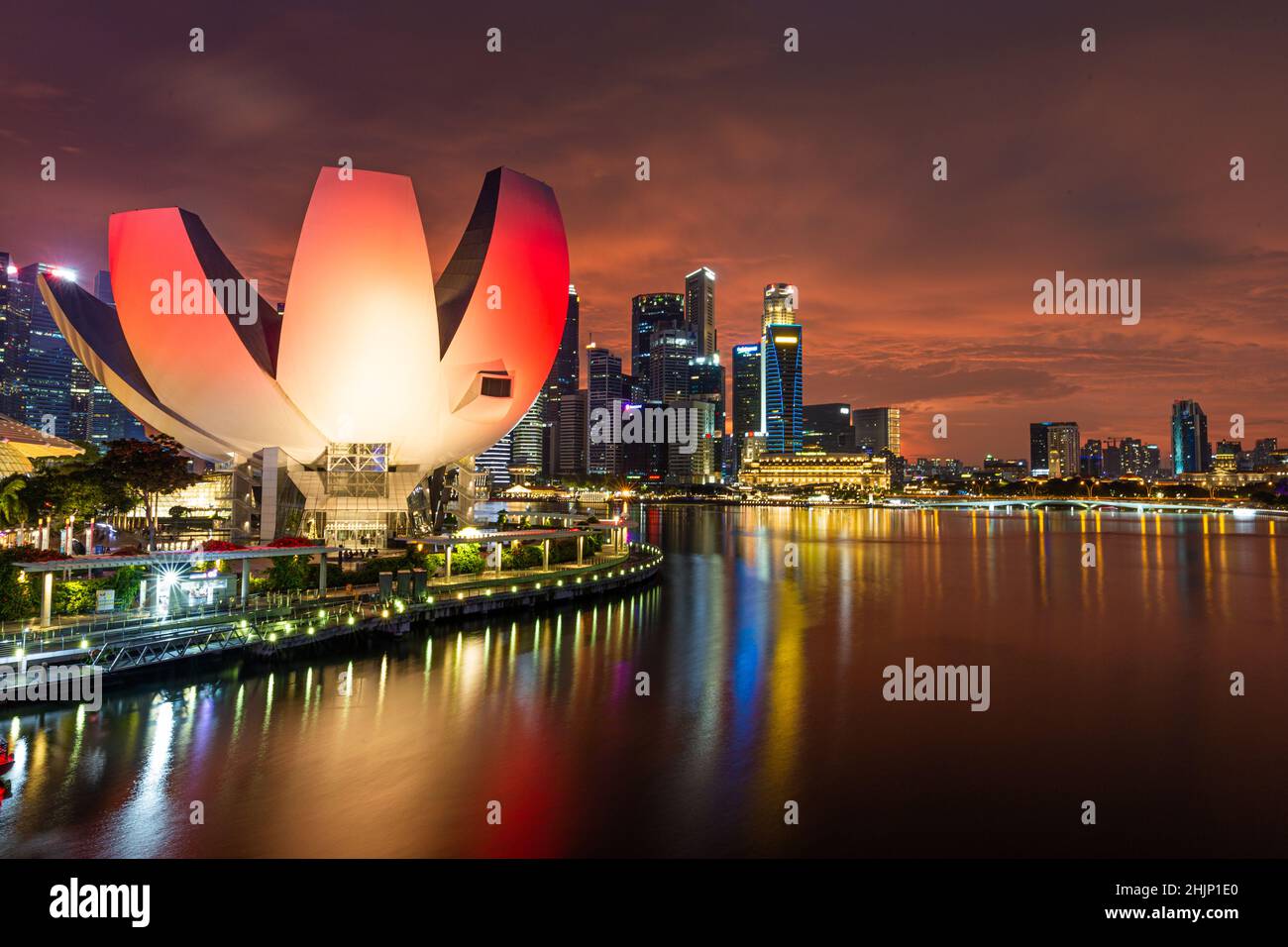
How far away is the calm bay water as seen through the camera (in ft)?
30.0

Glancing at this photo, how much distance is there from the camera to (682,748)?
1221 centimetres

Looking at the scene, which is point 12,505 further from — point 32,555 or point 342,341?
point 342,341

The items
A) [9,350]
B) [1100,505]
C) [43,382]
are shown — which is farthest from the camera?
[43,382]

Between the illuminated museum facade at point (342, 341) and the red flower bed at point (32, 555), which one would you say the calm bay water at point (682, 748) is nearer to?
the red flower bed at point (32, 555)

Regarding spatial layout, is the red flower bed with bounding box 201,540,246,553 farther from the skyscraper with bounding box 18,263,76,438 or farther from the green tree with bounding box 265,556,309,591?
the skyscraper with bounding box 18,263,76,438

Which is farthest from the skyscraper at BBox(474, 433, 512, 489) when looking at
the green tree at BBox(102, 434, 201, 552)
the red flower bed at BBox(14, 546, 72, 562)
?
the red flower bed at BBox(14, 546, 72, 562)

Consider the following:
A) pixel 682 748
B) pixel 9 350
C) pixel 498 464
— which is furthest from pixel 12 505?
pixel 9 350

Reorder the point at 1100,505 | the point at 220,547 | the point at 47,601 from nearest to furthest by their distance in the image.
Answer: the point at 47,601 < the point at 220,547 < the point at 1100,505

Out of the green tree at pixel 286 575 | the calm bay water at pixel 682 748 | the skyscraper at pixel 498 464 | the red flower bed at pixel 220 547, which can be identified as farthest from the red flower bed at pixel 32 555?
the skyscraper at pixel 498 464
